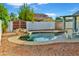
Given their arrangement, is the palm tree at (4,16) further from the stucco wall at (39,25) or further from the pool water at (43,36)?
the pool water at (43,36)

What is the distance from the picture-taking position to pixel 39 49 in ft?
10.8

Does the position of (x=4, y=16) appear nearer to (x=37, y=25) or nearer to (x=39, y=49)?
(x=37, y=25)

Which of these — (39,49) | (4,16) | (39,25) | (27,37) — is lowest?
(39,49)

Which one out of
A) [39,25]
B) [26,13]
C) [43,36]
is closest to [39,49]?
[43,36]

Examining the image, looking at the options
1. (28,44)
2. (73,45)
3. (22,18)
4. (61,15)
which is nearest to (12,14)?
(22,18)

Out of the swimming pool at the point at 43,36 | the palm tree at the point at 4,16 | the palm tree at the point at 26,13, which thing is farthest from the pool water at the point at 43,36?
the palm tree at the point at 4,16

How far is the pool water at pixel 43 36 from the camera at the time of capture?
330 cm

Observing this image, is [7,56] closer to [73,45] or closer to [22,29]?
[22,29]

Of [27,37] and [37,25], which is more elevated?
[37,25]

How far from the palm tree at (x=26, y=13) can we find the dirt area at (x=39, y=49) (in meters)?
0.37

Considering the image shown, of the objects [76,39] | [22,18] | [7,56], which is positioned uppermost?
[22,18]

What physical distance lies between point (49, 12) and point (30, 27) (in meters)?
0.33

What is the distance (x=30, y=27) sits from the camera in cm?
332

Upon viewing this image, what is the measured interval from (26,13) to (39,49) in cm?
53
